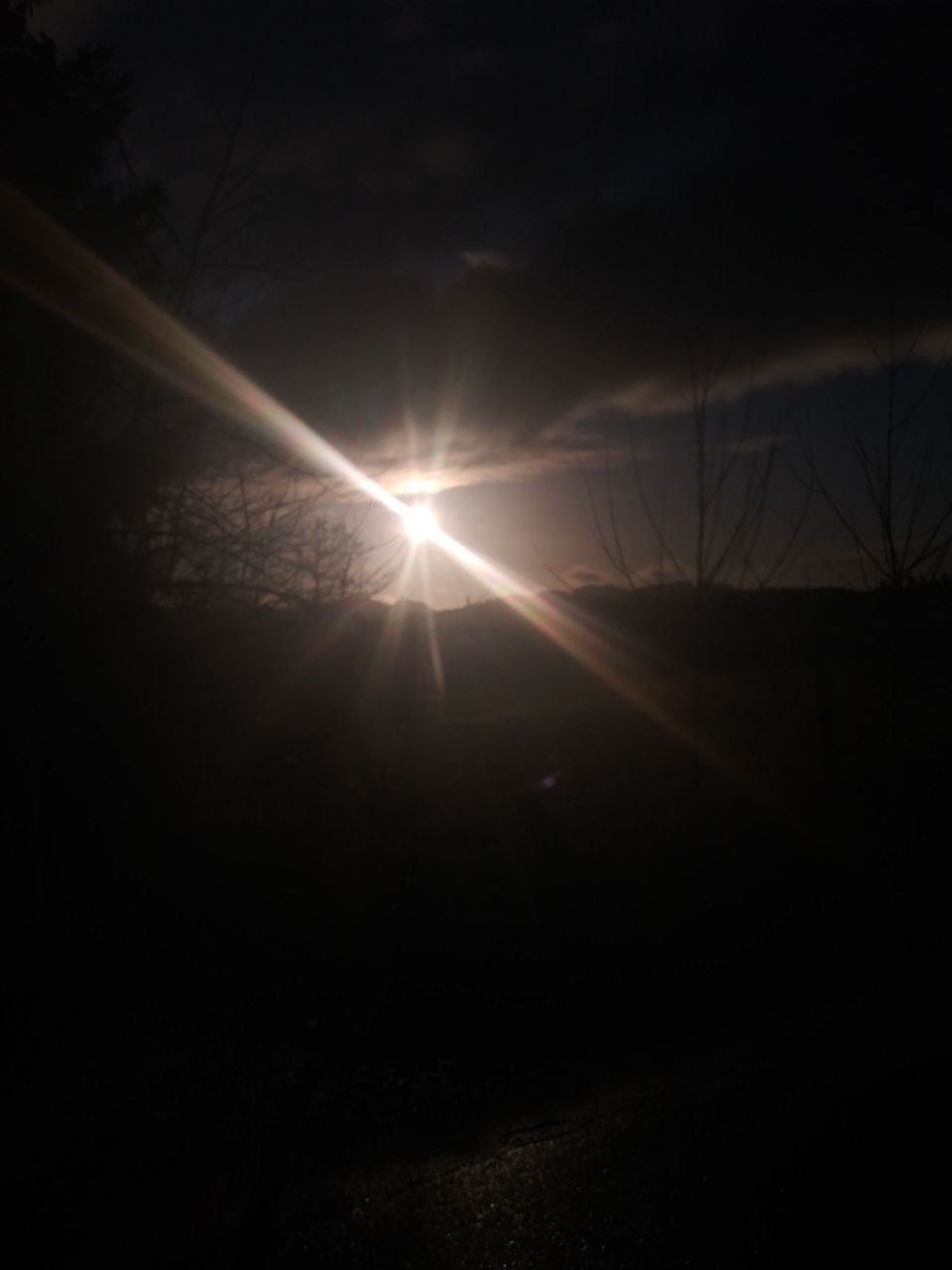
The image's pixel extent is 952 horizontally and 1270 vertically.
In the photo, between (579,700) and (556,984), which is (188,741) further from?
(579,700)

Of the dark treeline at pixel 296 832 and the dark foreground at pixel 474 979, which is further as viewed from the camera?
the dark treeline at pixel 296 832

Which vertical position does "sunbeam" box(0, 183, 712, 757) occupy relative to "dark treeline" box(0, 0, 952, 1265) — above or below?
above

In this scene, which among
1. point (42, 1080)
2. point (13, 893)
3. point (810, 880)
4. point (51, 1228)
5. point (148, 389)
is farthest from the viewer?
point (148, 389)

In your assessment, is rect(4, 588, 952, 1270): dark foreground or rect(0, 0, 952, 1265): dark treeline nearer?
rect(4, 588, 952, 1270): dark foreground

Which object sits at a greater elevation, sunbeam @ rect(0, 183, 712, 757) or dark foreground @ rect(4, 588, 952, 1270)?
sunbeam @ rect(0, 183, 712, 757)

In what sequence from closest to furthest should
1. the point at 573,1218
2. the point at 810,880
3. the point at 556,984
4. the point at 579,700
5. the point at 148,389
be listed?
the point at 573,1218
the point at 556,984
the point at 810,880
the point at 148,389
the point at 579,700

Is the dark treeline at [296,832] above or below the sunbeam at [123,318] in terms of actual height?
below

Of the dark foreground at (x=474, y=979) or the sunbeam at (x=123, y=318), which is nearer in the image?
the dark foreground at (x=474, y=979)

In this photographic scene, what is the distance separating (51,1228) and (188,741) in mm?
7803

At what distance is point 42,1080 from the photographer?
6988mm

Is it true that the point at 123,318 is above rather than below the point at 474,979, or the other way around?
above

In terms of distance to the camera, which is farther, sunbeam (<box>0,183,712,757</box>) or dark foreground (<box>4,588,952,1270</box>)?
sunbeam (<box>0,183,712,757</box>)

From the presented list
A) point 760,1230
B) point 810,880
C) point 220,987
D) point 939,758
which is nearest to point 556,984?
point 220,987

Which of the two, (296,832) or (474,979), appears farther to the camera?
(296,832)
